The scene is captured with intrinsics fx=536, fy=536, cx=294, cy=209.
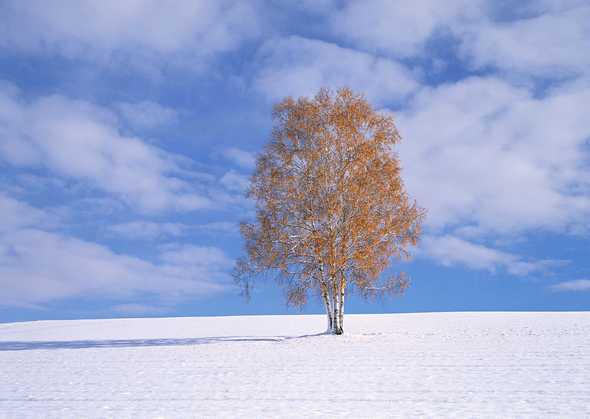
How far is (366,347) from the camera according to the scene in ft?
69.6

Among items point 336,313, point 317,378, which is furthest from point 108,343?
point 317,378

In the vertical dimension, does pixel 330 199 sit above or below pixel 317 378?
above

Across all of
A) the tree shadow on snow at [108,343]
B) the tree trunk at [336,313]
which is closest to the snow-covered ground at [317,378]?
the tree trunk at [336,313]

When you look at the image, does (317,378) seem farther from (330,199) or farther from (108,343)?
(108,343)

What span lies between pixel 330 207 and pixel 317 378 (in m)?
11.6

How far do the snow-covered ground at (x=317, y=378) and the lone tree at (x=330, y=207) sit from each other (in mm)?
3083

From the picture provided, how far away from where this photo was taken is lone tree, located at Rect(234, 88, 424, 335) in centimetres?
2544

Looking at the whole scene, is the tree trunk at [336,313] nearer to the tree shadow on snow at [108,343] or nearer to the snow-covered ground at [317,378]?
the tree shadow on snow at [108,343]

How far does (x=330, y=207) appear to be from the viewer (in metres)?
25.3

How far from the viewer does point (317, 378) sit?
1478 centimetres

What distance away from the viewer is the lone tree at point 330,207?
83.5 feet

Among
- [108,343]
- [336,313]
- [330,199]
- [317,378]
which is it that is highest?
[330,199]

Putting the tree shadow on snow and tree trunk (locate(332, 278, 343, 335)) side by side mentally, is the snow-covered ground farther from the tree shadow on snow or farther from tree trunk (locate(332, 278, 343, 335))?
the tree shadow on snow

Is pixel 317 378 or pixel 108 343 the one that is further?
pixel 108 343
